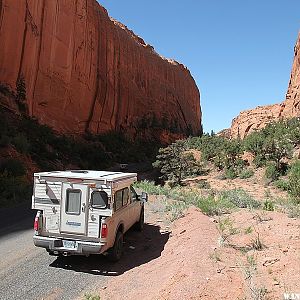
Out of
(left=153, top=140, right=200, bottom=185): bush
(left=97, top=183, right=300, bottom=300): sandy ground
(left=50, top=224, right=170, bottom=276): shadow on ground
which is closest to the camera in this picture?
(left=97, top=183, right=300, bottom=300): sandy ground

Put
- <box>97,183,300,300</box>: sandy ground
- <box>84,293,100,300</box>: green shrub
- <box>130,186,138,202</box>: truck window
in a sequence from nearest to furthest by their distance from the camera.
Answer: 1. <box>97,183,300,300</box>: sandy ground
2. <box>84,293,100,300</box>: green shrub
3. <box>130,186,138,202</box>: truck window

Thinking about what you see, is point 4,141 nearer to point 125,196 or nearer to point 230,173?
point 125,196

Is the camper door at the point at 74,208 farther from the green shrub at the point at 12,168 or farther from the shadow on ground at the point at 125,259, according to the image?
the green shrub at the point at 12,168

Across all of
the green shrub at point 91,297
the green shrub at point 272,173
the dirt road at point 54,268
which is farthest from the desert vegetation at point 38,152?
the green shrub at point 272,173

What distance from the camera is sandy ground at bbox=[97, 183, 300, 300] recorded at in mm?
4816

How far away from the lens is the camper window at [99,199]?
7176 millimetres

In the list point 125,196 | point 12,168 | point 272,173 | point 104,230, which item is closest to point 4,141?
point 12,168

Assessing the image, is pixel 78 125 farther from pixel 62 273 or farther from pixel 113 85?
pixel 62 273

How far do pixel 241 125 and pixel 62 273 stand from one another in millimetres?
67444

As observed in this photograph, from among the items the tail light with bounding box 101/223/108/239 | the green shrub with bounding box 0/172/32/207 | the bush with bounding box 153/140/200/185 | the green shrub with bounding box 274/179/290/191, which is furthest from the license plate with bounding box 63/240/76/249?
the bush with bounding box 153/140/200/185

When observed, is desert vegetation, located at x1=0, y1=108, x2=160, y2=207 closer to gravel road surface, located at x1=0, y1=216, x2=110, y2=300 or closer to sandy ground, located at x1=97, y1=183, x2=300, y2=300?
gravel road surface, located at x1=0, y1=216, x2=110, y2=300

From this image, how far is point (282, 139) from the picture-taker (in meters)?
28.5

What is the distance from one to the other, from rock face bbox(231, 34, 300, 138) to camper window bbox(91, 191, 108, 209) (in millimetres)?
41677

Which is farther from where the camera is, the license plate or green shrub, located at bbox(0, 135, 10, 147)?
green shrub, located at bbox(0, 135, 10, 147)
